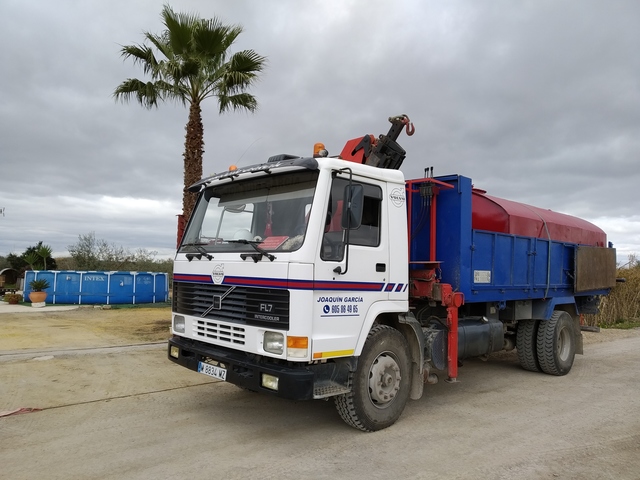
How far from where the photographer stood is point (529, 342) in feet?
26.9

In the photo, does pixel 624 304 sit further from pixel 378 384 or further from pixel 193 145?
pixel 378 384

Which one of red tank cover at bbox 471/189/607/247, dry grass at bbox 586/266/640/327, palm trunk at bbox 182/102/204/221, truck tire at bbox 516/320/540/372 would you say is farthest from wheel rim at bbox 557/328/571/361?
dry grass at bbox 586/266/640/327

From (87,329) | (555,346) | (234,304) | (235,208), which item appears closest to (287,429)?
(234,304)

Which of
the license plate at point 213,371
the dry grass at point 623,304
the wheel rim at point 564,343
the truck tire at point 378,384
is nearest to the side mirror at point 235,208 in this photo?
the license plate at point 213,371

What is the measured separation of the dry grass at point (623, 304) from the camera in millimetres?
18020

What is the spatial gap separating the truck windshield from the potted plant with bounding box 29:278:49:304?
14.8m

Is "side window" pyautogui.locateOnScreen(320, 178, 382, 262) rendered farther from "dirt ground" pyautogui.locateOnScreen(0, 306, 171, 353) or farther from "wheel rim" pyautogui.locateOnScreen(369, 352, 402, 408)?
"dirt ground" pyautogui.locateOnScreen(0, 306, 171, 353)

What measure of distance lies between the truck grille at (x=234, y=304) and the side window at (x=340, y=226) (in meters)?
0.63

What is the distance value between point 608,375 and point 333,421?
553 centimetres

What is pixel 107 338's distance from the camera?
35.9 feet

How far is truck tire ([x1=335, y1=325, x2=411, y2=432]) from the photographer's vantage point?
4.85 meters

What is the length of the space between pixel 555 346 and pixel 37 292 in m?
17.4

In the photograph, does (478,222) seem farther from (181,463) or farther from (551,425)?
(181,463)

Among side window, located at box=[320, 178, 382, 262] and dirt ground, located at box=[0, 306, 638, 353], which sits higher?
side window, located at box=[320, 178, 382, 262]
